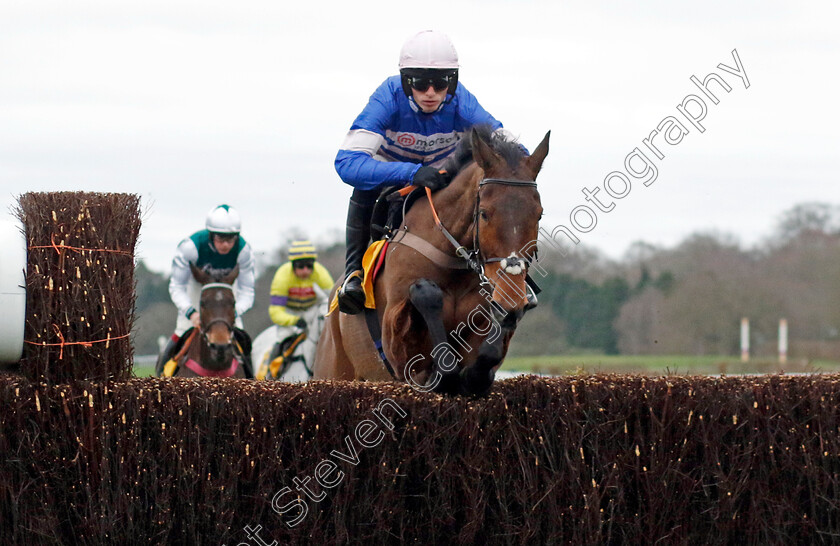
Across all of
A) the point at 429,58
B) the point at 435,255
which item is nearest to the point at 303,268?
the point at 429,58

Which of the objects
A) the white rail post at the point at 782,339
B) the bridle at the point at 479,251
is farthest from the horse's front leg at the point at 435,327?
the white rail post at the point at 782,339

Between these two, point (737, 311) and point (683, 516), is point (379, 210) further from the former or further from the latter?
point (737, 311)

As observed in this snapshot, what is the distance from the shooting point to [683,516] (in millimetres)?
4551

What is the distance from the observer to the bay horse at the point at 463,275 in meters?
4.58

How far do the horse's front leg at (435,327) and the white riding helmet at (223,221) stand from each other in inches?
198

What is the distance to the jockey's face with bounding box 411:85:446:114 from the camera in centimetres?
564

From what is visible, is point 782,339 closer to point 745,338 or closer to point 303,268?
point 745,338

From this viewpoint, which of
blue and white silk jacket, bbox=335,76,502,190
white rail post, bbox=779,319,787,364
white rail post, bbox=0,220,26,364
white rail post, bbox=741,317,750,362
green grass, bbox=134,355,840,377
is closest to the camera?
white rail post, bbox=0,220,26,364

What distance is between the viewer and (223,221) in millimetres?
9797

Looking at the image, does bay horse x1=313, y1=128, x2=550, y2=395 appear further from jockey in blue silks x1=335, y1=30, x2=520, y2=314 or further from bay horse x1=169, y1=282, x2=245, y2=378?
bay horse x1=169, y1=282, x2=245, y2=378

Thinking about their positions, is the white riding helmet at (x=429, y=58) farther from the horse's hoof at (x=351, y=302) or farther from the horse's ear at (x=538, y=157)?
the horse's hoof at (x=351, y=302)

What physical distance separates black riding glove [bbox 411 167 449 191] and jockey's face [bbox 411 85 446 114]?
1.53ft

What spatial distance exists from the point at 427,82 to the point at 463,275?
3.82 ft

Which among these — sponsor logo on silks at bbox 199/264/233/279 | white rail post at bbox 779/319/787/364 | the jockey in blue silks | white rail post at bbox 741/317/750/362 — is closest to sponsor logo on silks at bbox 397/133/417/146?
the jockey in blue silks
